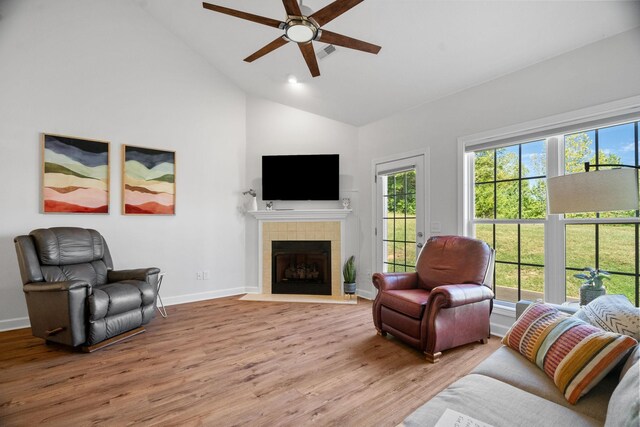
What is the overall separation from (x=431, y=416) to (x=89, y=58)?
4.85m

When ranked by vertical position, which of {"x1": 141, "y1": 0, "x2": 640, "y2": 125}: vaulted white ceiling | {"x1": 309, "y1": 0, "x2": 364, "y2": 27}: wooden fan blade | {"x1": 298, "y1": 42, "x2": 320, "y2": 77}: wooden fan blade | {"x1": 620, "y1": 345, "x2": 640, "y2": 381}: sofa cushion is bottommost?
{"x1": 620, "y1": 345, "x2": 640, "y2": 381}: sofa cushion

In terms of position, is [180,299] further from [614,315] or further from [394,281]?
[614,315]

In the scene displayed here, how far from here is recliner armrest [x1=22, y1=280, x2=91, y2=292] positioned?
2.48 m

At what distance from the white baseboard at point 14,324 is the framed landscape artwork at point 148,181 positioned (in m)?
1.50

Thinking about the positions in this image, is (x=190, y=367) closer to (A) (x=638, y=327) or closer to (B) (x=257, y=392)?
(B) (x=257, y=392)

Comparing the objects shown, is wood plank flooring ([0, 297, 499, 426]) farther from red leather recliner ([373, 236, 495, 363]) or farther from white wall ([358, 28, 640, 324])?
white wall ([358, 28, 640, 324])

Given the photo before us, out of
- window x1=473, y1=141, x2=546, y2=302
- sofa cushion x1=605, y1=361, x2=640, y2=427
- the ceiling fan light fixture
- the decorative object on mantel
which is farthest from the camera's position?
the decorative object on mantel

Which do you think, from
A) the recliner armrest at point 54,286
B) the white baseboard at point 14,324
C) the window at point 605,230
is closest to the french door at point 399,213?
the window at point 605,230

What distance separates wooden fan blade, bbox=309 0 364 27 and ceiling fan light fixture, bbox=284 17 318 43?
7cm

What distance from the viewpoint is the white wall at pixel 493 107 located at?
230cm

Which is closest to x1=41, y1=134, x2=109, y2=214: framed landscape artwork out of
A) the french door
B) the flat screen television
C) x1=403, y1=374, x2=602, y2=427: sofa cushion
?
the flat screen television

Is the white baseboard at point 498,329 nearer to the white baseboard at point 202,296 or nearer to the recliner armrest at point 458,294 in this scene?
the recliner armrest at point 458,294

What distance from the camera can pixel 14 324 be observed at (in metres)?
3.12

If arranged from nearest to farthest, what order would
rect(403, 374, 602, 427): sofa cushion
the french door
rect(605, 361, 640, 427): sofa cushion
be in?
rect(605, 361, 640, 427): sofa cushion < rect(403, 374, 602, 427): sofa cushion < the french door
